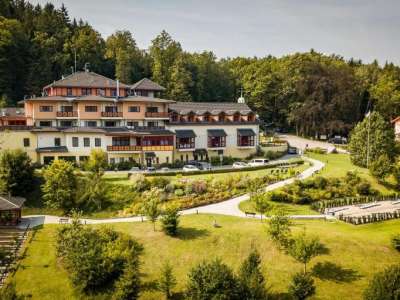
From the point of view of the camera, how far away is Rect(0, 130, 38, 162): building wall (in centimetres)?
5366

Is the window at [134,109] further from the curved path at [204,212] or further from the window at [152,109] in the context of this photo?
the curved path at [204,212]

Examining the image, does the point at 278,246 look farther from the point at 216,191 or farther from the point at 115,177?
the point at 115,177

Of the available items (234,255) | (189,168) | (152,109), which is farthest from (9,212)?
(152,109)

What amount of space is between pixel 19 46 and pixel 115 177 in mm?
42321

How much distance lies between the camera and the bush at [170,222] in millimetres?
36125

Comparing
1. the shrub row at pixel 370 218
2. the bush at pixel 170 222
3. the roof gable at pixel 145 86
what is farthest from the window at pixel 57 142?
the shrub row at pixel 370 218

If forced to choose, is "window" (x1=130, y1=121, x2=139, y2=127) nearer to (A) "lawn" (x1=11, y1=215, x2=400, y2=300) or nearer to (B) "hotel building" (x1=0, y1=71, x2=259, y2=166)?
(B) "hotel building" (x1=0, y1=71, x2=259, y2=166)

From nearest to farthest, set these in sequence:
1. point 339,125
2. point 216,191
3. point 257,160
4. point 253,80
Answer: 1. point 216,191
2. point 257,160
3. point 339,125
4. point 253,80

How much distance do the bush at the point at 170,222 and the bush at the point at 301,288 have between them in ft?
39.8

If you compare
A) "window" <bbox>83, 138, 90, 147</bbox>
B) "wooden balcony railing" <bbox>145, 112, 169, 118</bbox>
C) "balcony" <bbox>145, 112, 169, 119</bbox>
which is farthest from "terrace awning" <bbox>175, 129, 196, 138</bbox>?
"window" <bbox>83, 138, 90, 147</bbox>

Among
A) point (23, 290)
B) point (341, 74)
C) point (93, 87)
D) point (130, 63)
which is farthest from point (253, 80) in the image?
point (23, 290)

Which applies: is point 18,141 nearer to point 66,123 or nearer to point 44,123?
point 44,123

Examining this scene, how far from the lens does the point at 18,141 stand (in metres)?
54.5

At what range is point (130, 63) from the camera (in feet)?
289
